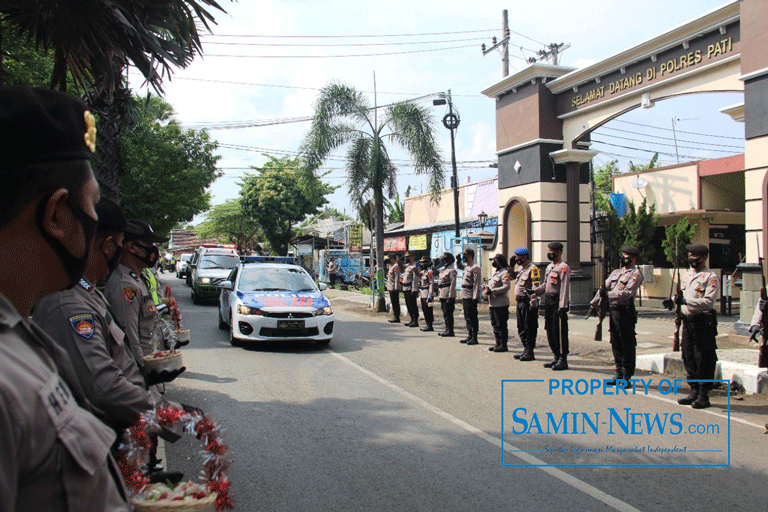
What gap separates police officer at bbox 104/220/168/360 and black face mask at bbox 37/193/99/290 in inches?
106

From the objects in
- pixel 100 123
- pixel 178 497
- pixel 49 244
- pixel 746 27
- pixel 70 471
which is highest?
pixel 746 27

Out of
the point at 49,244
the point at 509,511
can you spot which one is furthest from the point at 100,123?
the point at 49,244

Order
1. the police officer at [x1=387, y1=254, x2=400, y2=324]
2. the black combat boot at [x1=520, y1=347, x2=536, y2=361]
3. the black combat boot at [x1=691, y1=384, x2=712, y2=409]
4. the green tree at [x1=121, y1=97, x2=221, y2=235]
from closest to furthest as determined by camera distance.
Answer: the black combat boot at [x1=691, y1=384, x2=712, y2=409] < the black combat boot at [x1=520, y1=347, x2=536, y2=361] < the police officer at [x1=387, y1=254, x2=400, y2=324] < the green tree at [x1=121, y1=97, x2=221, y2=235]

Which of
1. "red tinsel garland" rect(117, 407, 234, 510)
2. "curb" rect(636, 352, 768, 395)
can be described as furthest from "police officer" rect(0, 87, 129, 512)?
"curb" rect(636, 352, 768, 395)

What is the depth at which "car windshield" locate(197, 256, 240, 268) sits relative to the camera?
66.5ft

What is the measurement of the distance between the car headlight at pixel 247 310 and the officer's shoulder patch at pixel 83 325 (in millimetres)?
7448

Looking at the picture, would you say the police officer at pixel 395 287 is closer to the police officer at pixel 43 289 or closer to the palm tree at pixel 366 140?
the palm tree at pixel 366 140

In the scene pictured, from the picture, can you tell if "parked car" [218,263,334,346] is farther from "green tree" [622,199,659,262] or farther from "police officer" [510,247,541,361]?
"green tree" [622,199,659,262]

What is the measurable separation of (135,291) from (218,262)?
17302 mm

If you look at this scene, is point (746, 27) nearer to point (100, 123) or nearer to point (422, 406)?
point (422, 406)

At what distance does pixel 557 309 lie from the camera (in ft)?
28.9

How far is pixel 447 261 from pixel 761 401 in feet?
21.8

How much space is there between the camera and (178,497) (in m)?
2.49

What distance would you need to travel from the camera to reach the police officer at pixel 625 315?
7.56 m
